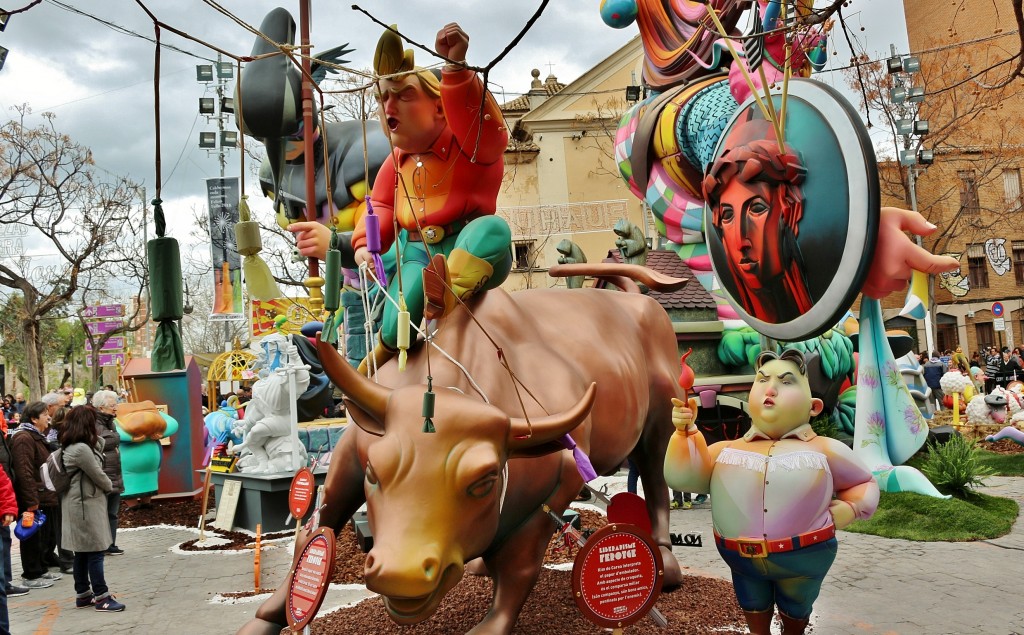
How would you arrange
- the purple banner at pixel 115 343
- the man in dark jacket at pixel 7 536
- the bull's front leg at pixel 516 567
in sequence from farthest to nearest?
the purple banner at pixel 115 343 < the man in dark jacket at pixel 7 536 < the bull's front leg at pixel 516 567

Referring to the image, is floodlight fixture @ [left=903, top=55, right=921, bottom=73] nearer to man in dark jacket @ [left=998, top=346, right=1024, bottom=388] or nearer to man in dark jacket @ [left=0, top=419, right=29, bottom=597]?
man in dark jacket @ [left=998, top=346, right=1024, bottom=388]

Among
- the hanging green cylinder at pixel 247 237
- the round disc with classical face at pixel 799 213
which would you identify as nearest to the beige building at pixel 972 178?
the round disc with classical face at pixel 799 213

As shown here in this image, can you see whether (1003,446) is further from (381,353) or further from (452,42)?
(452,42)

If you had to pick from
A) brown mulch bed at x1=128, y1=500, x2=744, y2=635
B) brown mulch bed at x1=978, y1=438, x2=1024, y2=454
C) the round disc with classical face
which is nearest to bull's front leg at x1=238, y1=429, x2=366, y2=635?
brown mulch bed at x1=128, y1=500, x2=744, y2=635

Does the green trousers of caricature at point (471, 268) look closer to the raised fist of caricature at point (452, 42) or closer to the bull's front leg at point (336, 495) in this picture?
the bull's front leg at point (336, 495)

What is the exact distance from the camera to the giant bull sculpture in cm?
262

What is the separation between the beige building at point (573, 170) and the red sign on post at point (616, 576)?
2196 cm

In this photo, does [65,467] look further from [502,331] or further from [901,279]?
[901,279]

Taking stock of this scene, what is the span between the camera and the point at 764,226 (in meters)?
5.49

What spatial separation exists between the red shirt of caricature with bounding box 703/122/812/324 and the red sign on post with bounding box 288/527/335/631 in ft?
11.6

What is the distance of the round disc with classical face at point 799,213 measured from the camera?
197 inches

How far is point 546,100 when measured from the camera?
26.5 meters

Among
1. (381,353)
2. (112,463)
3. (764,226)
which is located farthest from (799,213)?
(112,463)

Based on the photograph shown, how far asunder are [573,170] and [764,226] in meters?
21.0
